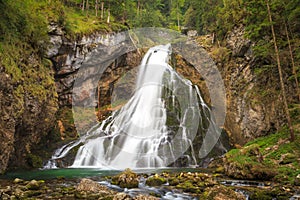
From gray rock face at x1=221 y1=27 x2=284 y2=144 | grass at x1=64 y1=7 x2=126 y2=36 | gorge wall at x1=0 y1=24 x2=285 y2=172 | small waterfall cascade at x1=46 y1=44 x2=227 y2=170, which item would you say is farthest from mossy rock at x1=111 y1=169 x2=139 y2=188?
grass at x1=64 y1=7 x2=126 y2=36

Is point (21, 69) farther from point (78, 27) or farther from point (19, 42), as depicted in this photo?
point (78, 27)

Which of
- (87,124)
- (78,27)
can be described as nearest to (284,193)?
(87,124)

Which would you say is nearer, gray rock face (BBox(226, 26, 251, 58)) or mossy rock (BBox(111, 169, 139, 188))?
mossy rock (BBox(111, 169, 139, 188))

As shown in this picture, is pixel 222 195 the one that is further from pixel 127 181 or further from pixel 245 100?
pixel 245 100

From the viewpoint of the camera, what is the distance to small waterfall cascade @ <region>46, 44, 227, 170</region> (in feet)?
61.8

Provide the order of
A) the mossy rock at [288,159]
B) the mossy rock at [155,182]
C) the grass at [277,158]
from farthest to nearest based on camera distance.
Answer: the mossy rock at [288,159]
the mossy rock at [155,182]
the grass at [277,158]

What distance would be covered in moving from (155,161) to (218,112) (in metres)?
7.65

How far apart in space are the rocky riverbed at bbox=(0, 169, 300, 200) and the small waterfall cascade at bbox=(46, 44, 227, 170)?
6.96 metres

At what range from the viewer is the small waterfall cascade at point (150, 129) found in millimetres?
18828

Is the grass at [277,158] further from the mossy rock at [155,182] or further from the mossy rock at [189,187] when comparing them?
the mossy rock at [155,182]

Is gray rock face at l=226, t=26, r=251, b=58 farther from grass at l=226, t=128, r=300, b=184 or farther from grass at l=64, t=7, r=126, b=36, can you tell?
grass at l=64, t=7, r=126, b=36

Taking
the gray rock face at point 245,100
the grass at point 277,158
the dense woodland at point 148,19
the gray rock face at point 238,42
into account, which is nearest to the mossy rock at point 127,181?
the grass at point 277,158

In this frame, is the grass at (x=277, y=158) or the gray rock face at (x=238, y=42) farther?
the gray rock face at (x=238, y=42)

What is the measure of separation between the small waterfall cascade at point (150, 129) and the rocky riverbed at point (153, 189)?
696 centimetres
